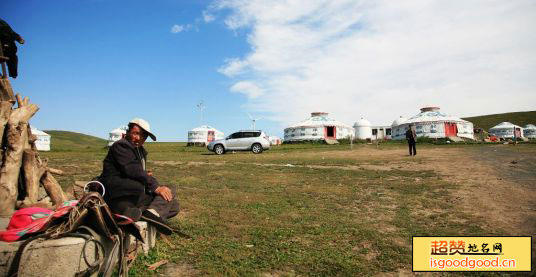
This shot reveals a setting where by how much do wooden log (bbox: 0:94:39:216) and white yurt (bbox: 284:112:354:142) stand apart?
45528 millimetres

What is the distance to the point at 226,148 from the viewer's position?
89.9 feet

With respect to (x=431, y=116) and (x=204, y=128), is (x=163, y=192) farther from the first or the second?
(x=204, y=128)

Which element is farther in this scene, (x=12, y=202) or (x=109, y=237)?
(x=12, y=202)

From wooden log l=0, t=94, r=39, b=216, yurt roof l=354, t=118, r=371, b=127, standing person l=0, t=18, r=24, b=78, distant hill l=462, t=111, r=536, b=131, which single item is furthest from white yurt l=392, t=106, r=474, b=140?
wooden log l=0, t=94, r=39, b=216

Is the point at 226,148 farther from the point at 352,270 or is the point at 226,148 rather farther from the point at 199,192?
the point at 352,270

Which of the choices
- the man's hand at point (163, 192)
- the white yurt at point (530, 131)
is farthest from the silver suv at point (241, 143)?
the white yurt at point (530, 131)

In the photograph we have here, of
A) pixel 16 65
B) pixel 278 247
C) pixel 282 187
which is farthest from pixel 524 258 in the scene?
pixel 16 65

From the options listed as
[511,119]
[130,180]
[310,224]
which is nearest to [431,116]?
[310,224]

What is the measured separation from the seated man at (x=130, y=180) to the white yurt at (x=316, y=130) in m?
46.1

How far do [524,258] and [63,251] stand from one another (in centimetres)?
574

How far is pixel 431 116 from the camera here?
4872 centimetres

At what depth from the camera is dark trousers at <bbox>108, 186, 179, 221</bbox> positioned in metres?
4.29

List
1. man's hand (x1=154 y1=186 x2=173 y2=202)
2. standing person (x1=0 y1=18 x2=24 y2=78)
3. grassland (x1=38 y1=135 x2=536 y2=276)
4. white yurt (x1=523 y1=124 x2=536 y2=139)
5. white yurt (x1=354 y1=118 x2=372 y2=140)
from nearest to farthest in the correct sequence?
grassland (x1=38 y1=135 x2=536 y2=276), man's hand (x1=154 y1=186 x2=173 y2=202), standing person (x1=0 y1=18 x2=24 y2=78), white yurt (x1=354 y1=118 x2=372 y2=140), white yurt (x1=523 y1=124 x2=536 y2=139)

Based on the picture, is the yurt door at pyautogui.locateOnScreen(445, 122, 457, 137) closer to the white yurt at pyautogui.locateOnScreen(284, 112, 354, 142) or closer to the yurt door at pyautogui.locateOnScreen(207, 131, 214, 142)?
the white yurt at pyautogui.locateOnScreen(284, 112, 354, 142)
